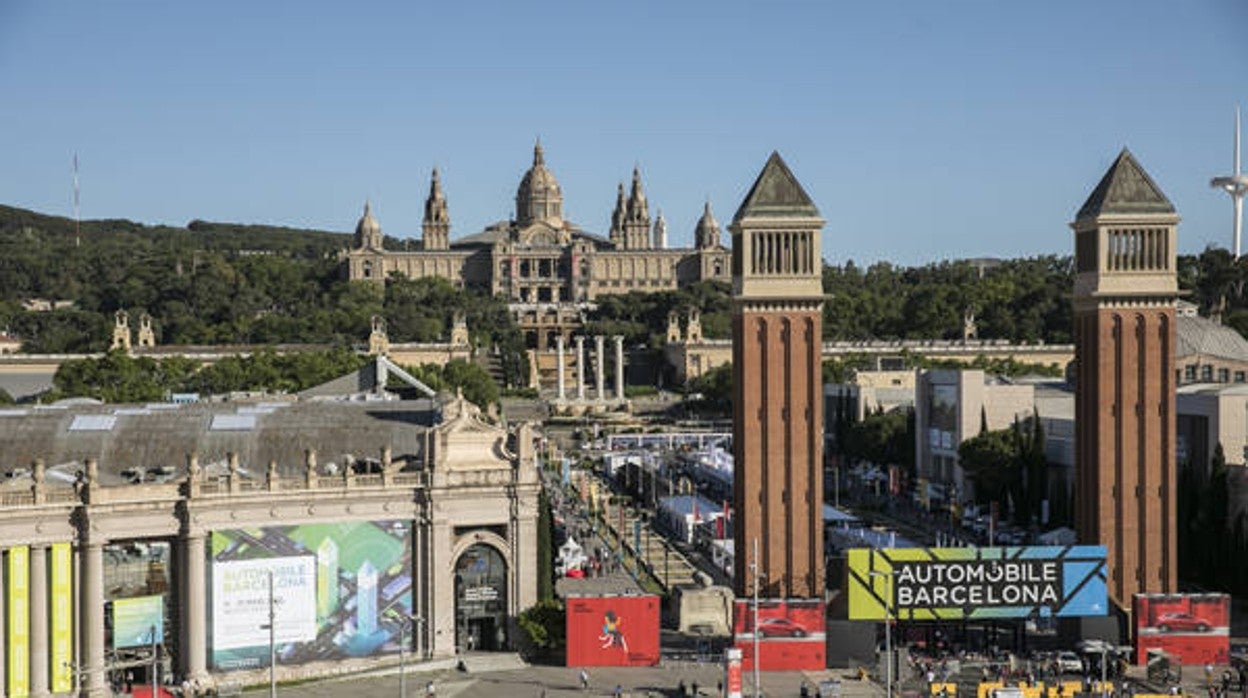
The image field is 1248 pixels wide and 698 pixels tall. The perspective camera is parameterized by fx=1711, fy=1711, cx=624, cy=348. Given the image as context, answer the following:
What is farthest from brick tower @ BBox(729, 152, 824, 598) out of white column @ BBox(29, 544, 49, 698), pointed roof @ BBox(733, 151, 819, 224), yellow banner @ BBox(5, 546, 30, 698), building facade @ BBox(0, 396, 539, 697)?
yellow banner @ BBox(5, 546, 30, 698)

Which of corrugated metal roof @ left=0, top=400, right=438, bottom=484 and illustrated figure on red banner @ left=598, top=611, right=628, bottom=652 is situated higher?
corrugated metal roof @ left=0, top=400, right=438, bottom=484

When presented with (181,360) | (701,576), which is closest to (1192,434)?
(701,576)

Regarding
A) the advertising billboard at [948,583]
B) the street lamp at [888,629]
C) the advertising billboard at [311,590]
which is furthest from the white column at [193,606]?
the street lamp at [888,629]

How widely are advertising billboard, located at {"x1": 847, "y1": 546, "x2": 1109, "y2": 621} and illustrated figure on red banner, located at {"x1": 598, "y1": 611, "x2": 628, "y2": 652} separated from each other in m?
8.39

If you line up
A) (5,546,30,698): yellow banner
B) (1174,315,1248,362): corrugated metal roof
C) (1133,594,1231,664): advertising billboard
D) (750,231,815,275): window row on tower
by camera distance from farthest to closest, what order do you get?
(1174,315,1248,362): corrugated metal roof, (750,231,815,275): window row on tower, (1133,594,1231,664): advertising billboard, (5,546,30,698): yellow banner

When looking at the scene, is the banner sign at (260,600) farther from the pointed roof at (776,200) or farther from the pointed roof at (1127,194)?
the pointed roof at (1127,194)

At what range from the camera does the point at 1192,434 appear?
89188mm

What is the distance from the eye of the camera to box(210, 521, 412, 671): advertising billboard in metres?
58.5

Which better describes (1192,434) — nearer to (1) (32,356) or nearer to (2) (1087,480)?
(2) (1087,480)

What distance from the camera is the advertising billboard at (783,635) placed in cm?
6109

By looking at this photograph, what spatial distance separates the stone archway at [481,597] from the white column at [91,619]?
1267 centimetres

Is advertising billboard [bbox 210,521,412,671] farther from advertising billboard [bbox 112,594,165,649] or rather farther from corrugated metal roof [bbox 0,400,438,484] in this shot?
corrugated metal roof [bbox 0,400,438,484]

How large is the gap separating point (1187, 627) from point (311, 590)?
3150 centimetres

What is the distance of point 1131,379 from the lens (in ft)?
220
